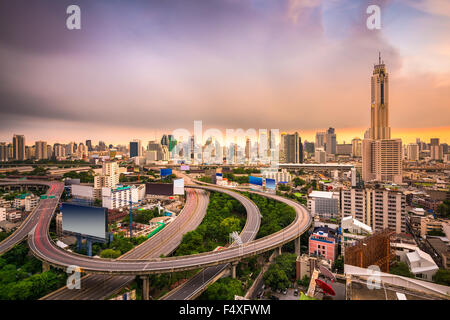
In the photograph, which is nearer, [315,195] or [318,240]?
[318,240]

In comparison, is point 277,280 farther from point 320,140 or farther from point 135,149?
point 320,140

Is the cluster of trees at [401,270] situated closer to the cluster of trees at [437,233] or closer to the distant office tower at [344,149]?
the cluster of trees at [437,233]

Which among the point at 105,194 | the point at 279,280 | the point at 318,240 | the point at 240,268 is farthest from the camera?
the point at 105,194

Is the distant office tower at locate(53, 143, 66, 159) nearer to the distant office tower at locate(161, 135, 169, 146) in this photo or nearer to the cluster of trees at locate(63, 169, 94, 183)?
the cluster of trees at locate(63, 169, 94, 183)

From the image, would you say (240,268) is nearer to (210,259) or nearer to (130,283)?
(210,259)

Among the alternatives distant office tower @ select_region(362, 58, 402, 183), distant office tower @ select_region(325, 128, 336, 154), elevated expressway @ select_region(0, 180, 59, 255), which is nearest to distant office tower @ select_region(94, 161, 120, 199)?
elevated expressway @ select_region(0, 180, 59, 255)
